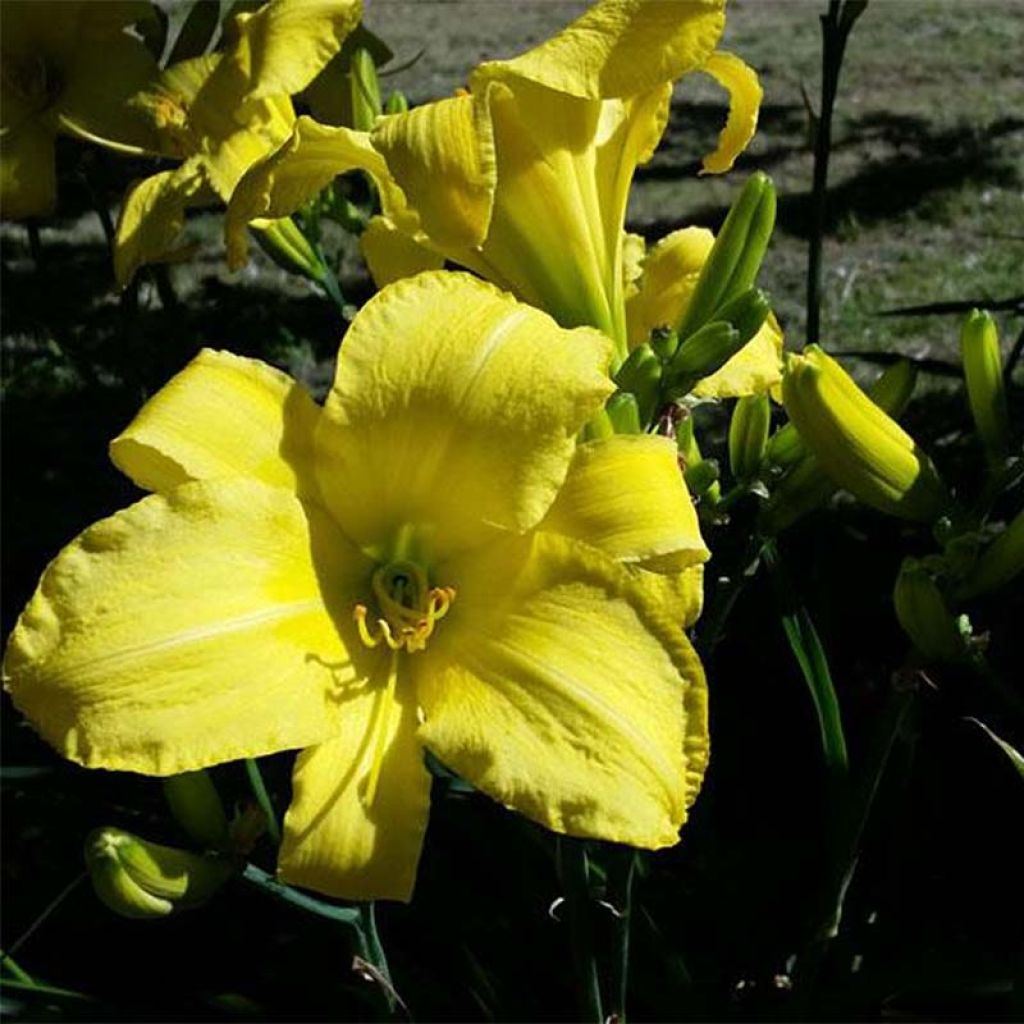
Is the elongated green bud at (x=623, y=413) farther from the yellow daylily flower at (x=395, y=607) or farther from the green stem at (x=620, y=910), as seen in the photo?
the green stem at (x=620, y=910)

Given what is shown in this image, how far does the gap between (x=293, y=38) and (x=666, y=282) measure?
0.41 meters

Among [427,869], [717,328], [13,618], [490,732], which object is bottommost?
[13,618]

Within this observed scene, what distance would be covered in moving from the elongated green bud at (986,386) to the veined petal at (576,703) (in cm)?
37

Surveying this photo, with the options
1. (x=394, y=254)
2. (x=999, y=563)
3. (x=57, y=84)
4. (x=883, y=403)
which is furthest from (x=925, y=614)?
(x=57, y=84)

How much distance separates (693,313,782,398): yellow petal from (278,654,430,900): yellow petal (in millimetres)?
413

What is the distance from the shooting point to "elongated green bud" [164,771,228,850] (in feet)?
3.94

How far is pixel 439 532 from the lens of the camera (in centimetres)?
111

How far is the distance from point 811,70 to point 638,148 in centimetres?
656

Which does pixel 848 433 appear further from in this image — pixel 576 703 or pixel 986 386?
pixel 576 703

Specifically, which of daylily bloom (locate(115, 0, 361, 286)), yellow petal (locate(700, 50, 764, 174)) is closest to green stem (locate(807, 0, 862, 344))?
yellow petal (locate(700, 50, 764, 174))

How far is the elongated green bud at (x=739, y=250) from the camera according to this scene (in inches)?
43.4

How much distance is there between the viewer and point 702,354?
107 cm

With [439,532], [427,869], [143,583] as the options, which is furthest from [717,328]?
[427,869]

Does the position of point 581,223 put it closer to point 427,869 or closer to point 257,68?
point 257,68
